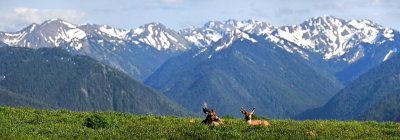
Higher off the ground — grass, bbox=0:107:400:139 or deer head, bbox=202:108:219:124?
deer head, bbox=202:108:219:124

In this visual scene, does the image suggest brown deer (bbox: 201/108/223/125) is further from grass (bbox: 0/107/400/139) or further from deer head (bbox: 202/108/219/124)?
grass (bbox: 0/107/400/139)

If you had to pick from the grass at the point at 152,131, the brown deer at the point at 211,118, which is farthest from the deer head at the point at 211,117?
the grass at the point at 152,131

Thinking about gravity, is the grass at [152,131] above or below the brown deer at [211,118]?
below

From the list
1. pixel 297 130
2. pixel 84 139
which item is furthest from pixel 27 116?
pixel 297 130

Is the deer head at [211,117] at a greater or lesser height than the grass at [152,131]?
greater

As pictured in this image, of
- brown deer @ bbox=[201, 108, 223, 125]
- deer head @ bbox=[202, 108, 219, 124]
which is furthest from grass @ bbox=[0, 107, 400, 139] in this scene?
deer head @ bbox=[202, 108, 219, 124]

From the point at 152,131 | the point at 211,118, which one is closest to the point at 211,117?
A: the point at 211,118

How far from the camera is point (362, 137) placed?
93.6 ft

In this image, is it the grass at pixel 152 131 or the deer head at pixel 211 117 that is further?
the deer head at pixel 211 117

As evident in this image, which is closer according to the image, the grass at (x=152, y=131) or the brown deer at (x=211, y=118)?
the grass at (x=152, y=131)

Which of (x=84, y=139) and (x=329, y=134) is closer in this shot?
(x=84, y=139)

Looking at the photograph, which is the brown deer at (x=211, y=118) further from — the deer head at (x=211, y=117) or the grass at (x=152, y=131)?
the grass at (x=152, y=131)

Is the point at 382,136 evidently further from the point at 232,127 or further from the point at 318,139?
the point at 232,127

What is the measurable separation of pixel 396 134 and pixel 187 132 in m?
14.2
